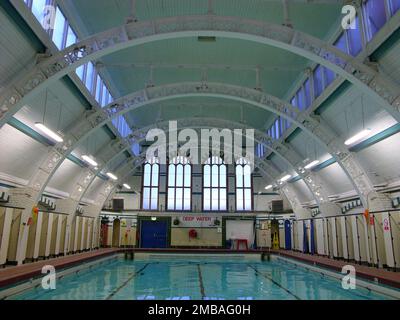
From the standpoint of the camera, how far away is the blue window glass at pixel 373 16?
955 centimetres

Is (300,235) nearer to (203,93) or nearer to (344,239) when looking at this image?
(344,239)

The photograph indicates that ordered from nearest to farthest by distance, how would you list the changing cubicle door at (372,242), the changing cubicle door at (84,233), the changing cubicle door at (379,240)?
the changing cubicle door at (379,240) → the changing cubicle door at (372,242) → the changing cubicle door at (84,233)

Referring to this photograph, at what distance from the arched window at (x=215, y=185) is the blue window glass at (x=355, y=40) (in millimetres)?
19756

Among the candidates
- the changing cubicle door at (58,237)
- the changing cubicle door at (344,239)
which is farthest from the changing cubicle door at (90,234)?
the changing cubicle door at (344,239)

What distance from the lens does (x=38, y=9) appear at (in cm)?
967

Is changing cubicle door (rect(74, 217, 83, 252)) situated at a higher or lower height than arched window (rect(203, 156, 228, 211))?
lower

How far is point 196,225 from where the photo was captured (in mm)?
28516

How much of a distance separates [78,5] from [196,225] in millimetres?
20788

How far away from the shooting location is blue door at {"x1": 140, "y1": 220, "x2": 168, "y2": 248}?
28.4 metres

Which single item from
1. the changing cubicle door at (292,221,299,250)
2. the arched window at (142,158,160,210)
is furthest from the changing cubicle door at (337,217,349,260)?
the arched window at (142,158,160,210)

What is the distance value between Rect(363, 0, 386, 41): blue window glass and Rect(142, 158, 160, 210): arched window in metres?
22.4

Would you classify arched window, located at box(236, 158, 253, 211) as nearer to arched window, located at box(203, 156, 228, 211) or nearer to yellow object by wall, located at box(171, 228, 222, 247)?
arched window, located at box(203, 156, 228, 211)

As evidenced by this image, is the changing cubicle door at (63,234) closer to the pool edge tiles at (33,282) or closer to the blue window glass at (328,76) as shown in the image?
the pool edge tiles at (33,282)

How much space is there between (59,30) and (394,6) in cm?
1071
